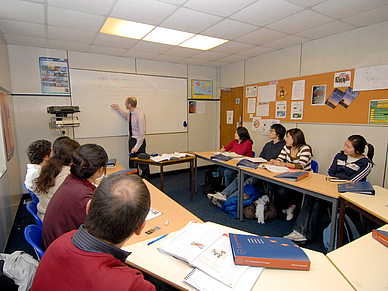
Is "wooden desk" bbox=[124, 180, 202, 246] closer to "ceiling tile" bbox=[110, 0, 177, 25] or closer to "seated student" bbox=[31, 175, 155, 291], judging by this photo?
"seated student" bbox=[31, 175, 155, 291]

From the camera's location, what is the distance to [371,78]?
2965 millimetres

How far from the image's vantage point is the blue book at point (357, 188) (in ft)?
6.48

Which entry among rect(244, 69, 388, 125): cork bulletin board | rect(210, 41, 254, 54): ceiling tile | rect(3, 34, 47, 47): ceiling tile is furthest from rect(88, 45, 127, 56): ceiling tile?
rect(244, 69, 388, 125): cork bulletin board

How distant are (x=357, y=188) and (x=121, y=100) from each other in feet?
13.5

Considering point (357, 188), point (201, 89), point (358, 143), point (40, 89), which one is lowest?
point (357, 188)

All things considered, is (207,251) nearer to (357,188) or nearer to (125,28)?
(357,188)

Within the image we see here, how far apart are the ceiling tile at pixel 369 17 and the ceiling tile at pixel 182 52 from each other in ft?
7.62

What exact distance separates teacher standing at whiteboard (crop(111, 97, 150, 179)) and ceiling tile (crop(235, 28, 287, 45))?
2158mm

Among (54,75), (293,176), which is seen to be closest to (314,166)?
(293,176)

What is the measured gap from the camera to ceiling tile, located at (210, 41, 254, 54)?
3.74 meters

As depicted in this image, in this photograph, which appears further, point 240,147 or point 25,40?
point 240,147

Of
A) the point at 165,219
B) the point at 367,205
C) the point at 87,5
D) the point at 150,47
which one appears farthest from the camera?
the point at 150,47

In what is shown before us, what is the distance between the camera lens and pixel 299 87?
3.82m

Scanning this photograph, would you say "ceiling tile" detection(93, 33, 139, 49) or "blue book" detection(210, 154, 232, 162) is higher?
"ceiling tile" detection(93, 33, 139, 49)
